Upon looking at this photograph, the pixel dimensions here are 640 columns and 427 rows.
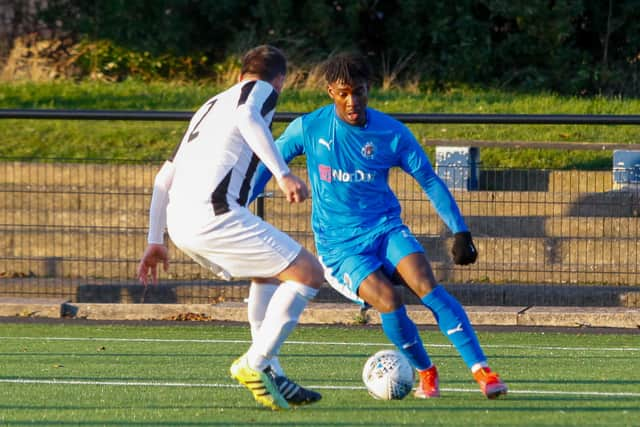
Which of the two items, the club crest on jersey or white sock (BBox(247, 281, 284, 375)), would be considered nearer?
white sock (BBox(247, 281, 284, 375))

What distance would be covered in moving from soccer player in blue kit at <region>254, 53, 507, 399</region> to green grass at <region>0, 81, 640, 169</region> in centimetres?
674

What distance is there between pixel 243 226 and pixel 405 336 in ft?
3.83

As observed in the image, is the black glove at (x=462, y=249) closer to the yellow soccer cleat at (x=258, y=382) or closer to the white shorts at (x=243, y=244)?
the white shorts at (x=243, y=244)

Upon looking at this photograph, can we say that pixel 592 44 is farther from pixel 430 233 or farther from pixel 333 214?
pixel 333 214

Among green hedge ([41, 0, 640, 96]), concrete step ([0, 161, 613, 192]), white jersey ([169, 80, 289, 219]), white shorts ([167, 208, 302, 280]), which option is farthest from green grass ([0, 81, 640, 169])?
white shorts ([167, 208, 302, 280])

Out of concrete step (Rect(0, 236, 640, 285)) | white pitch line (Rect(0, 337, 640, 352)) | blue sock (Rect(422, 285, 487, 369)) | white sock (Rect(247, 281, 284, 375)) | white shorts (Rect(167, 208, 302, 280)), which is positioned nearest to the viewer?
white shorts (Rect(167, 208, 302, 280))

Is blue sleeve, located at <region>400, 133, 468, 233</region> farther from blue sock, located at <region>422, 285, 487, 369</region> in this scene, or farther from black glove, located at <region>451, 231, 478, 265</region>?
blue sock, located at <region>422, 285, 487, 369</region>

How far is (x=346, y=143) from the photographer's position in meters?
6.81

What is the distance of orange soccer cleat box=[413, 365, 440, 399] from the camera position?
21.7 feet

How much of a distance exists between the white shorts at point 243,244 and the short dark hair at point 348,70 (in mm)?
1011

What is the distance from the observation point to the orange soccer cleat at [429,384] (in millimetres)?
6629

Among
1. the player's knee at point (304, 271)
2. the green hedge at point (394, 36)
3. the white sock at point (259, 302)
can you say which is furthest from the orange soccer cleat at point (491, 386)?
the green hedge at point (394, 36)

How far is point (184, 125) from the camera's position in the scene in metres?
16.2

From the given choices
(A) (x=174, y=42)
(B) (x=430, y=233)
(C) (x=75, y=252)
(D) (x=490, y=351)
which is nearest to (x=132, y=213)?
(C) (x=75, y=252)
